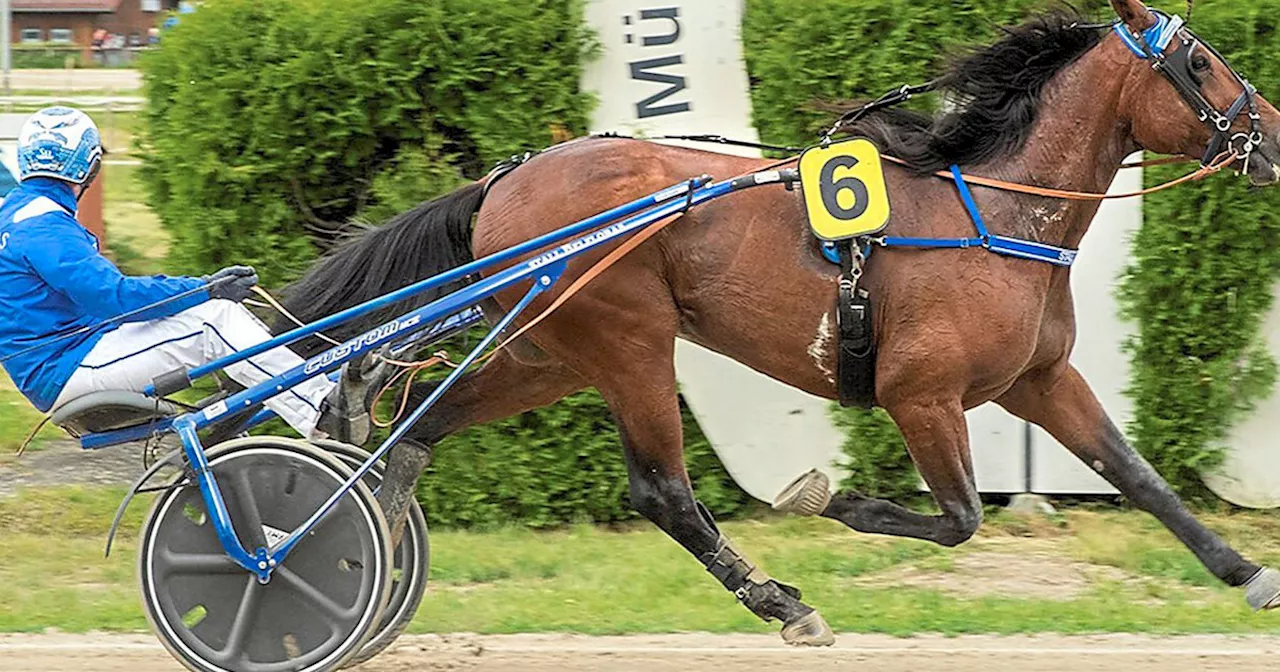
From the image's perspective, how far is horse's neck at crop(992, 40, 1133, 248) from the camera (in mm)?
4578

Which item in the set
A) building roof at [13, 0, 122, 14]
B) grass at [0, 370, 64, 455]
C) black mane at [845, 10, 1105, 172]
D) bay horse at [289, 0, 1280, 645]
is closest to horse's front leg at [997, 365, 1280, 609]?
bay horse at [289, 0, 1280, 645]

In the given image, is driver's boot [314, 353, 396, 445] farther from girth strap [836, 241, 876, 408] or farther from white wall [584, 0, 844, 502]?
white wall [584, 0, 844, 502]

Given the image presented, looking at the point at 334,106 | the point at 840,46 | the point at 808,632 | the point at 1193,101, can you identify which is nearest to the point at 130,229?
the point at 334,106

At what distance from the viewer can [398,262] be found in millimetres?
5023

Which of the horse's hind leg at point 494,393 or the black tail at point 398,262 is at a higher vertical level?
the black tail at point 398,262

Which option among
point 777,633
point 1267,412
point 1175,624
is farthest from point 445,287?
point 1267,412

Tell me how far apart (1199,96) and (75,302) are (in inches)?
117

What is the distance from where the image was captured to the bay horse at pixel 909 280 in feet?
14.7

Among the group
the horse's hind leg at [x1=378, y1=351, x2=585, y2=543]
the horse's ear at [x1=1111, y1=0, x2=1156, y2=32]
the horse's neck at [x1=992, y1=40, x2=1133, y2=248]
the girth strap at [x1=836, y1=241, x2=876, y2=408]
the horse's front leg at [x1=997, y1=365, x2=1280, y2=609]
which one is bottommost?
the horse's hind leg at [x1=378, y1=351, x2=585, y2=543]

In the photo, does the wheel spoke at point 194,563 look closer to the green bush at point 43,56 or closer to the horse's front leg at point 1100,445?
the horse's front leg at point 1100,445

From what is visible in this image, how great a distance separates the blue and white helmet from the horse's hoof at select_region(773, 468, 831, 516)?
208cm

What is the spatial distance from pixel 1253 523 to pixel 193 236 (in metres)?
4.28

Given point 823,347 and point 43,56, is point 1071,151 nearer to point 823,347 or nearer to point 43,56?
point 823,347

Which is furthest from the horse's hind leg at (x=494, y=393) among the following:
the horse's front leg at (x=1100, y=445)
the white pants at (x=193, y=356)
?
the horse's front leg at (x=1100, y=445)
